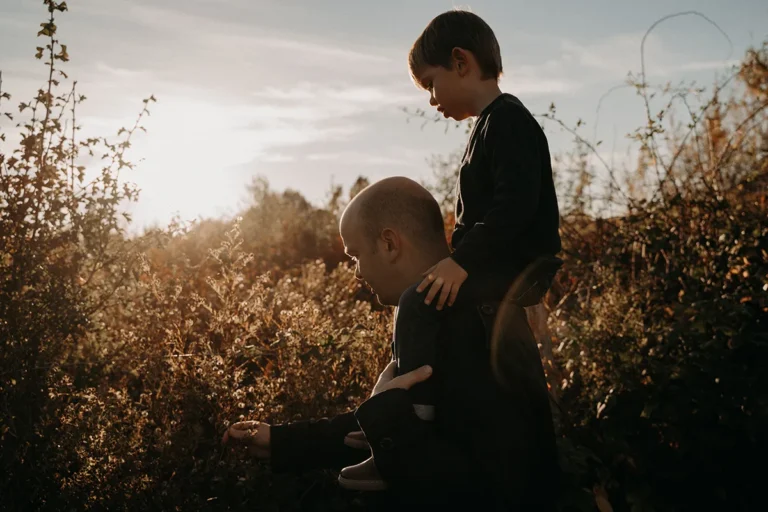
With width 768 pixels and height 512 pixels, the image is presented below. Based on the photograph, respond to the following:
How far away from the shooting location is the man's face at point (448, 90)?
8.32 ft

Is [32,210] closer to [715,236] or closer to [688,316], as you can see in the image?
[688,316]

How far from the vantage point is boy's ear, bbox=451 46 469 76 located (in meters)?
2.49

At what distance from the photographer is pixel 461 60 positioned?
2502 millimetres

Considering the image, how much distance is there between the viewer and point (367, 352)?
11.6 feet

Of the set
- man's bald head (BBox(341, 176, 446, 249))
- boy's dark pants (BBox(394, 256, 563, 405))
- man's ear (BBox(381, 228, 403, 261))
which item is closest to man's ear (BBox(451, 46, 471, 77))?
man's bald head (BBox(341, 176, 446, 249))

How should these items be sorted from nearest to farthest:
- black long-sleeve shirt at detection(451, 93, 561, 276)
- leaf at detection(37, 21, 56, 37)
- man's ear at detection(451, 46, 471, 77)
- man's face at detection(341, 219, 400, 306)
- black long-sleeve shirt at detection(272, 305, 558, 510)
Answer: black long-sleeve shirt at detection(272, 305, 558, 510)
black long-sleeve shirt at detection(451, 93, 561, 276)
man's face at detection(341, 219, 400, 306)
man's ear at detection(451, 46, 471, 77)
leaf at detection(37, 21, 56, 37)

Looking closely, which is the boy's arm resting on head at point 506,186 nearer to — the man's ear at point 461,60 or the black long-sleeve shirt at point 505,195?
the black long-sleeve shirt at point 505,195

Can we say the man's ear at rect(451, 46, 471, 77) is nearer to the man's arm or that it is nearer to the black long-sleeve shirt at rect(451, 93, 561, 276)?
the black long-sleeve shirt at rect(451, 93, 561, 276)

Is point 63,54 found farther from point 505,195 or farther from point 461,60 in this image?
point 505,195

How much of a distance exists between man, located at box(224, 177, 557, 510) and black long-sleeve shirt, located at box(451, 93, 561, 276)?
16 centimetres

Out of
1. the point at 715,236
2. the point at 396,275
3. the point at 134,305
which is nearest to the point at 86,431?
the point at 134,305

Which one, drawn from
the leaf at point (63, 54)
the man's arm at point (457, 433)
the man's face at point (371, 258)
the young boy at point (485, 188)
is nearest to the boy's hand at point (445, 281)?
the young boy at point (485, 188)

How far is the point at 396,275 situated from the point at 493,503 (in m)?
0.75

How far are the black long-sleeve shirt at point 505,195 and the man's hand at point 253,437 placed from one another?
859 mm
